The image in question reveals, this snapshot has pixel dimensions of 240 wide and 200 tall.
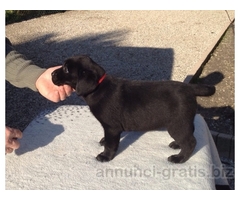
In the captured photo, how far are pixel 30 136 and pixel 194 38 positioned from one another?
4.24 metres

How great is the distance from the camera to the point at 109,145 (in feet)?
7.25

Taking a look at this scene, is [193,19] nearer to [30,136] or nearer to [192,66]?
[192,66]

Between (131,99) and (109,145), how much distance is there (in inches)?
11.9

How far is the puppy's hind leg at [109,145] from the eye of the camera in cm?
217

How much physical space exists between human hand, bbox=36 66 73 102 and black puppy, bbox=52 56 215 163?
0.19 metres

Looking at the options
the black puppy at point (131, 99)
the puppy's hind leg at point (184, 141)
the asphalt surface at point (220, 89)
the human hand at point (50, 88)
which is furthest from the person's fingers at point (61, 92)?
the asphalt surface at point (220, 89)

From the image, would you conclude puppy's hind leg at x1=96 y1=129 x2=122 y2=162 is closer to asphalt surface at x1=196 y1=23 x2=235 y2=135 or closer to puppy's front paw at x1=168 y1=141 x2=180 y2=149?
puppy's front paw at x1=168 y1=141 x2=180 y2=149

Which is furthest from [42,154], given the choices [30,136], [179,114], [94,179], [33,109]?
[33,109]

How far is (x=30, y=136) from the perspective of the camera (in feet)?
8.24

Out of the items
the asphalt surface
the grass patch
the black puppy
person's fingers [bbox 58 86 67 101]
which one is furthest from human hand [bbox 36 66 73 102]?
the grass patch

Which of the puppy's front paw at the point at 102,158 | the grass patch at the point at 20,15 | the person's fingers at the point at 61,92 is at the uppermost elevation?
the person's fingers at the point at 61,92

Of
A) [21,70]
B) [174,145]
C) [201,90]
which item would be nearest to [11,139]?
[21,70]

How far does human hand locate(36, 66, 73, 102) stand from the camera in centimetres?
231

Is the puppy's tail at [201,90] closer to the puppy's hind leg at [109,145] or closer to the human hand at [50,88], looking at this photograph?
the puppy's hind leg at [109,145]
